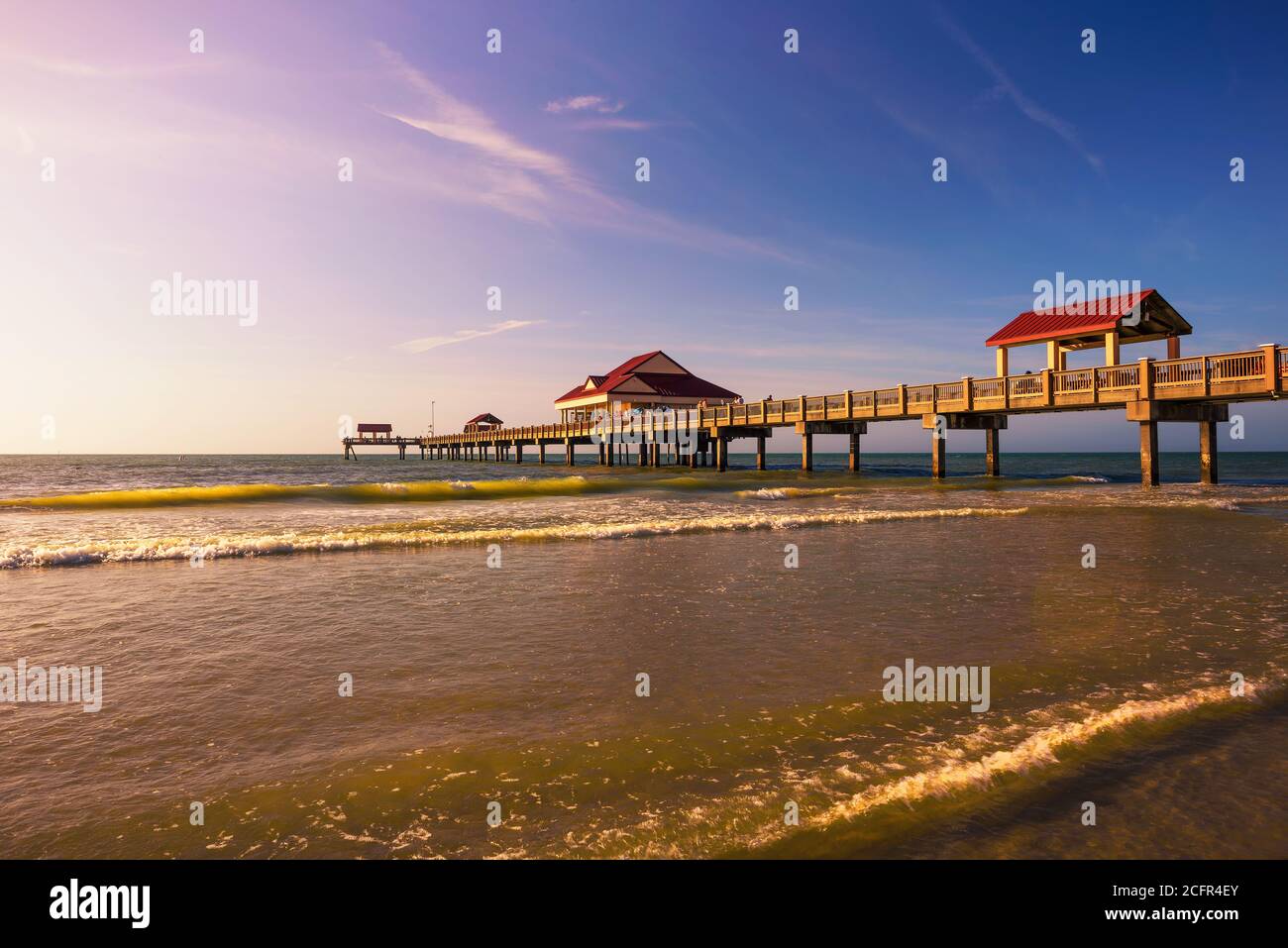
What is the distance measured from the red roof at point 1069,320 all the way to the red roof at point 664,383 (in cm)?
2650

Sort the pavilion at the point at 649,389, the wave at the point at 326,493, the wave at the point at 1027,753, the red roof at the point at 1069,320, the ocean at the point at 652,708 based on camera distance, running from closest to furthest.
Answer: the ocean at the point at 652,708 < the wave at the point at 1027,753 < the wave at the point at 326,493 < the red roof at the point at 1069,320 < the pavilion at the point at 649,389

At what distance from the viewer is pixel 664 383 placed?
56.2 meters

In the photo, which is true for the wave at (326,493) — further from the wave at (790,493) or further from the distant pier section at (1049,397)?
the distant pier section at (1049,397)

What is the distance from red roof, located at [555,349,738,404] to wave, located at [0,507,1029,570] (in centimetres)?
3800

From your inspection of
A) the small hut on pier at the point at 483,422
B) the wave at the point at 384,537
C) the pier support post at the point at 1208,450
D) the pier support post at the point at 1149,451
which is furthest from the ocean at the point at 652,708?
the small hut on pier at the point at 483,422

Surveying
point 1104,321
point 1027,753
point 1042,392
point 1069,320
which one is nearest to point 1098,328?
point 1104,321

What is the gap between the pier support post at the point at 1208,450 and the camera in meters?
25.2

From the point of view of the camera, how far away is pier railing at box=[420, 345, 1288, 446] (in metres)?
20.9
